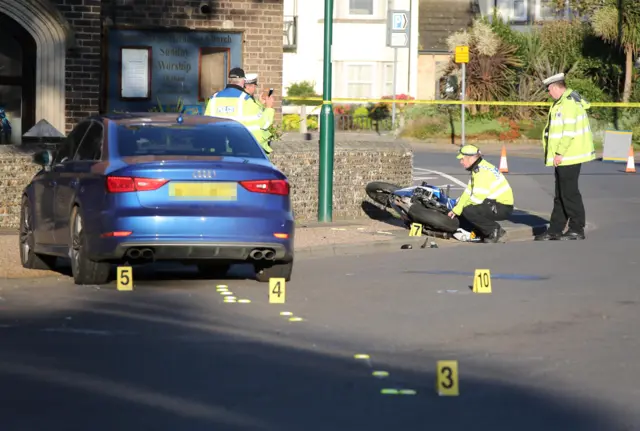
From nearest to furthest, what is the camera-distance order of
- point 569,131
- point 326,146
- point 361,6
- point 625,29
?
point 569,131 → point 326,146 → point 625,29 → point 361,6

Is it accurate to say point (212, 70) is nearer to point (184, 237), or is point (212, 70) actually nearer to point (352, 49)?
point (184, 237)

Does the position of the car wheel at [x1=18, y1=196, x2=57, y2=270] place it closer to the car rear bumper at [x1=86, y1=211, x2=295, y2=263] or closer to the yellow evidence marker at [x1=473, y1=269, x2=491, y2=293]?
the car rear bumper at [x1=86, y1=211, x2=295, y2=263]

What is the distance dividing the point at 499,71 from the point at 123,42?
2266 cm

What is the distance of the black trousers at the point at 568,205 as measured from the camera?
1759cm

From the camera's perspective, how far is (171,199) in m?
11.8

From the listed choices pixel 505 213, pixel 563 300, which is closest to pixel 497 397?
pixel 563 300

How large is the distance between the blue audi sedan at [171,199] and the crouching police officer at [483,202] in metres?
4.83

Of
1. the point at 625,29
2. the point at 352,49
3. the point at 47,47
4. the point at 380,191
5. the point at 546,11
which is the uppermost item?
the point at 546,11

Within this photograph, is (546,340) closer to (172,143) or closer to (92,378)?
(92,378)

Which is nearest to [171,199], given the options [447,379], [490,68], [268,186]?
[268,186]

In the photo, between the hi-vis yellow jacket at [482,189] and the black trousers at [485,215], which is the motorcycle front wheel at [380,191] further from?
the black trousers at [485,215]

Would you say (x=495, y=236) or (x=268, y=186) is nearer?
(x=268, y=186)

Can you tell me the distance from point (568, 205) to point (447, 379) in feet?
32.7

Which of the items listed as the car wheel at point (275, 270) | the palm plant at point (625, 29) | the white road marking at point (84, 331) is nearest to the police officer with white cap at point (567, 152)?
the car wheel at point (275, 270)
